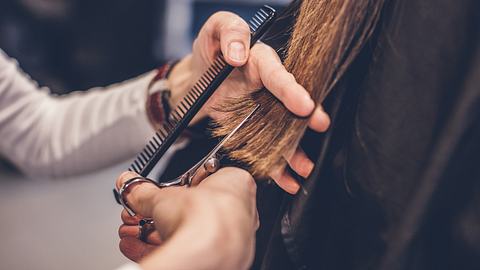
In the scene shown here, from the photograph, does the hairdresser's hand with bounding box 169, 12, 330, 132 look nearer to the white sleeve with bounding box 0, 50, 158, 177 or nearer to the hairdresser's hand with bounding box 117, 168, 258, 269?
the hairdresser's hand with bounding box 117, 168, 258, 269

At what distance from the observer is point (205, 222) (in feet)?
1.53

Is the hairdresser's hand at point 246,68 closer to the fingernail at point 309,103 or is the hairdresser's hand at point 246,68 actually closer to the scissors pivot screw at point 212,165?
the fingernail at point 309,103

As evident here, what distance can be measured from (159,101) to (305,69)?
0.44 metres

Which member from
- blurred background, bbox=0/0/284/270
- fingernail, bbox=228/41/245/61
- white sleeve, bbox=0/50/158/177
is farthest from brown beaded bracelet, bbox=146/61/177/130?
blurred background, bbox=0/0/284/270

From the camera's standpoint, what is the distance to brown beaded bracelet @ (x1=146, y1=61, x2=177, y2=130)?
38.1 inches

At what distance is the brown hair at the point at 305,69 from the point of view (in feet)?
1.88

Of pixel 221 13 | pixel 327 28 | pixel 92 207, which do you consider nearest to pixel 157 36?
pixel 92 207

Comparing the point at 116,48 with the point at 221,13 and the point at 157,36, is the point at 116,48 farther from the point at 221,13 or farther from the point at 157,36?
the point at 221,13

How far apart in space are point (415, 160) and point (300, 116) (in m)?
0.13

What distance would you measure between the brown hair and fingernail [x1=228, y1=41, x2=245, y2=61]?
0.05 m

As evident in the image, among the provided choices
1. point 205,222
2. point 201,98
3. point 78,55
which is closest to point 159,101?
point 201,98

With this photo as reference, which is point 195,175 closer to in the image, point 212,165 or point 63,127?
point 212,165

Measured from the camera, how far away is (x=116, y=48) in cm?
296

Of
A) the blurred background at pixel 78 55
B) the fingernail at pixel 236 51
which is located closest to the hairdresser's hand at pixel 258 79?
the fingernail at pixel 236 51
